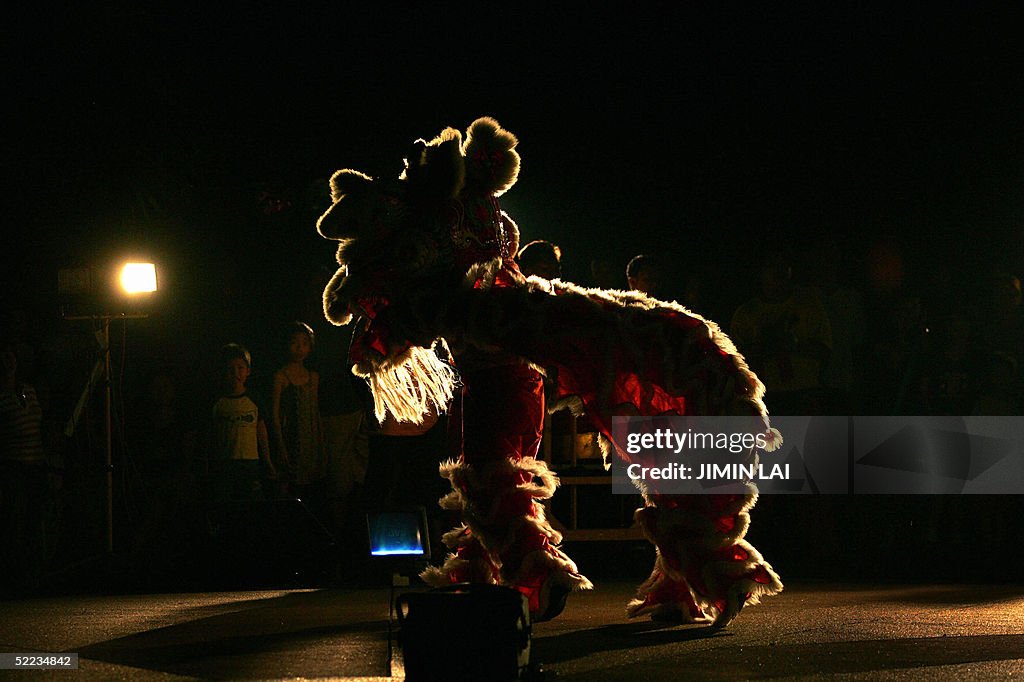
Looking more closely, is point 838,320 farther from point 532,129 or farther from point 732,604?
point 732,604

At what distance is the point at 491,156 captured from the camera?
17.2 feet

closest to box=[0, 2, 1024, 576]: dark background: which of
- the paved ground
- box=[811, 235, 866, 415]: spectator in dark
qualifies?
box=[811, 235, 866, 415]: spectator in dark

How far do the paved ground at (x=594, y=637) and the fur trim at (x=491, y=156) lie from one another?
167cm

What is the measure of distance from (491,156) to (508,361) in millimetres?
800

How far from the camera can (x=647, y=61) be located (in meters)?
9.77

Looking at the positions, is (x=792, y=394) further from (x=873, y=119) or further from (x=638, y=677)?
(x=638, y=677)

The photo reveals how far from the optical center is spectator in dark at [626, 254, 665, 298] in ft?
24.8

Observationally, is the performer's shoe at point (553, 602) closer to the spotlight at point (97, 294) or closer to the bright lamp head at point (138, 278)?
the spotlight at point (97, 294)

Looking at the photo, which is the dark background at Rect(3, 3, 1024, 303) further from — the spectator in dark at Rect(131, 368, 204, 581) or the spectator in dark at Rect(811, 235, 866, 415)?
the spectator in dark at Rect(131, 368, 204, 581)

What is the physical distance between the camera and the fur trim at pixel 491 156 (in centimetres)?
522

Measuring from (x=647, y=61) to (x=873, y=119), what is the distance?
160 centimetres

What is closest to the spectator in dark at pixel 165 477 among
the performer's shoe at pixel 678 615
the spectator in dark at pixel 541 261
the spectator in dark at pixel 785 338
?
the spectator in dark at pixel 541 261

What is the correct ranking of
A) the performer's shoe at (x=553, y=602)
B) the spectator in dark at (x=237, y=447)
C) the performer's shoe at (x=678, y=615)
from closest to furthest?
the performer's shoe at (x=553, y=602)
the performer's shoe at (x=678, y=615)
the spectator in dark at (x=237, y=447)

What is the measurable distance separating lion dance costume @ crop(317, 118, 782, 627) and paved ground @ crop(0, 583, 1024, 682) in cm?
27
